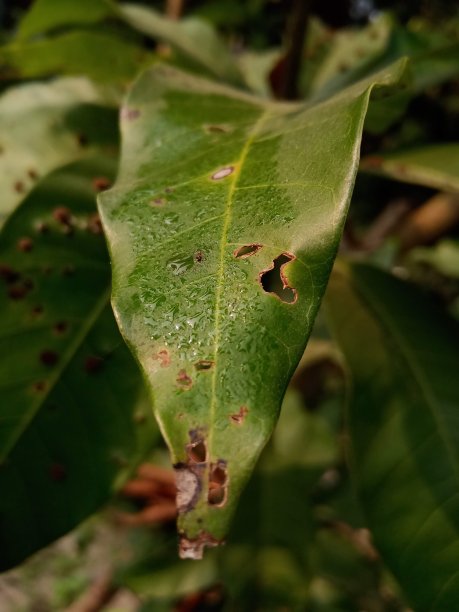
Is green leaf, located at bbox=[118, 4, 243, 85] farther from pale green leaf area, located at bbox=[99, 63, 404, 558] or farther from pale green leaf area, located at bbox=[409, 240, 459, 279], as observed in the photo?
pale green leaf area, located at bbox=[409, 240, 459, 279]

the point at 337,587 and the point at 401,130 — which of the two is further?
the point at 401,130

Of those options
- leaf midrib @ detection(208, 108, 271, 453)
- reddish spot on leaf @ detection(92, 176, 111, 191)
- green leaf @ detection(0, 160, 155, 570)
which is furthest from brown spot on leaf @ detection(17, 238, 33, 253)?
leaf midrib @ detection(208, 108, 271, 453)

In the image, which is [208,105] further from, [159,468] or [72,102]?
[159,468]

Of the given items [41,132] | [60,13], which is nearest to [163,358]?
[41,132]

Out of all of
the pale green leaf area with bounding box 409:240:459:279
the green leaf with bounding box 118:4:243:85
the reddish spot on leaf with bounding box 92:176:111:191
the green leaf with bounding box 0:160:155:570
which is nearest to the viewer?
the green leaf with bounding box 0:160:155:570

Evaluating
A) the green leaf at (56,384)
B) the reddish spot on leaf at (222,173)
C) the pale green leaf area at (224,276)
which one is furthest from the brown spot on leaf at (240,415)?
the green leaf at (56,384)

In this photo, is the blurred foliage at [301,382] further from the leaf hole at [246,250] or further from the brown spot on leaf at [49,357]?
the leaf hole at [246,250]

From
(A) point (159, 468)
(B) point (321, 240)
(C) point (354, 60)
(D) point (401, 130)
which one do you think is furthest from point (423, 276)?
(B) point (321, 240)
